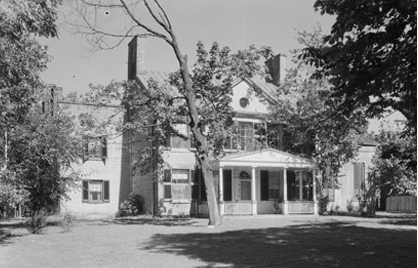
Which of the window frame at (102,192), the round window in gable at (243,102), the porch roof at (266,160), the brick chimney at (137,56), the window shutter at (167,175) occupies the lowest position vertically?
the window frame at (102,192)

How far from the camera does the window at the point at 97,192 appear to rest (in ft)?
113

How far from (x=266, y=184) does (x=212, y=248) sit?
20.2m

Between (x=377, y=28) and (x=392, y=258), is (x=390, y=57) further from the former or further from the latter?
(x=392, y=258)

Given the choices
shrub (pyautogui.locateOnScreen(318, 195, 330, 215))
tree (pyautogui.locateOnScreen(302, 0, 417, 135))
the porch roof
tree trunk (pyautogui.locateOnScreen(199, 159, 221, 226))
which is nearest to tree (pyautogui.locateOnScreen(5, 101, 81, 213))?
tree trunk (pyautogui.locateOnScreen(199, 159, 221, 226))

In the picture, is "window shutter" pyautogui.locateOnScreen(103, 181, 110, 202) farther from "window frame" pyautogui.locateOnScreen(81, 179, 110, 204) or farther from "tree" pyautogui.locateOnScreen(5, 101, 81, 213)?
"tree" pyautogui.locateOnScreen(5, 101, 81, 213)

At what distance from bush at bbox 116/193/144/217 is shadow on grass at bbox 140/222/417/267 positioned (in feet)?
50.0

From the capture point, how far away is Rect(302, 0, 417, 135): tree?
794cm

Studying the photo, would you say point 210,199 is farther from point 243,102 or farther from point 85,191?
point 85,191

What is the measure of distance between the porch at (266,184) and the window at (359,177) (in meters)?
4.72

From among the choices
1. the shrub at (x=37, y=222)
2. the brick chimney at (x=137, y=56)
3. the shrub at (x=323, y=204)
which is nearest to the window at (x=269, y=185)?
the shrub at (x=323, y=204)

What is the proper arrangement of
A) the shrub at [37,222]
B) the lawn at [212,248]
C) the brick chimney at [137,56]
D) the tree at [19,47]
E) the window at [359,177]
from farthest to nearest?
the window at [359,177] < the brick chimney at [137,56] < the shrub at [37,222] < the lawn at [212,248] < the tree at [19,47]

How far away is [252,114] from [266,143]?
1996 millimetres

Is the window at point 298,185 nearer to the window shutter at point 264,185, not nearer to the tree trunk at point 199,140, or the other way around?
the window shutter at point 264,185

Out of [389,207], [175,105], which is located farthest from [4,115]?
[389,207]
